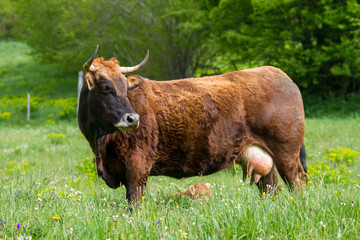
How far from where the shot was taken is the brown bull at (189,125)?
15.2 ft

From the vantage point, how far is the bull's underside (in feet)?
15.5

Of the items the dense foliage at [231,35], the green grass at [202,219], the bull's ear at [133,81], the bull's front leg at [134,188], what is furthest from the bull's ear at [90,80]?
the dense foliage at [231,35]

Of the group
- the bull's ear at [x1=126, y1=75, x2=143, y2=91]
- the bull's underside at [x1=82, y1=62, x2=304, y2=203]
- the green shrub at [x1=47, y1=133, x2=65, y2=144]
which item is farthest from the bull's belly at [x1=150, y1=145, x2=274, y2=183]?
the green shrub at [x1=47, y1=133, x2=65, y2=144]

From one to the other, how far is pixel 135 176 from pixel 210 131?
3.49 ft

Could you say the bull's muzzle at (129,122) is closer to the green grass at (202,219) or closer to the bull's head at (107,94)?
the bull's head at (107,94)

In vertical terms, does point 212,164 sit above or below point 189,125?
below

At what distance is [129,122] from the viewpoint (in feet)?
14.2

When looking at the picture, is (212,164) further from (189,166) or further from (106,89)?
(106,89)

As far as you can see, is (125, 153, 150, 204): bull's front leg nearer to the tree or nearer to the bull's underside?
the bull's underside

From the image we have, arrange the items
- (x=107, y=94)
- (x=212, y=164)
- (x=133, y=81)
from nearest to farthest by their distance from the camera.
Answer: (x=107, y=94), (x=133, y=81), (x=212, y=164)

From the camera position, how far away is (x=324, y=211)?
11.9 feet

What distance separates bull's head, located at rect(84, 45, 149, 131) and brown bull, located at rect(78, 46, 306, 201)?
0.03ft

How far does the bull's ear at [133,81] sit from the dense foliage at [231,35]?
971cm

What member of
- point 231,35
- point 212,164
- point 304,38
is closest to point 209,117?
point 212,164
